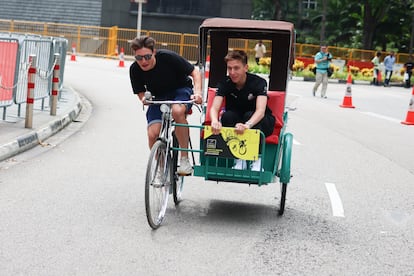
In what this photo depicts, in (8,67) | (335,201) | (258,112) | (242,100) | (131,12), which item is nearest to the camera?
(258,112)

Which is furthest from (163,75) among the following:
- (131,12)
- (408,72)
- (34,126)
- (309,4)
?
(309,4)

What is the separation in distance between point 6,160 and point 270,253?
16.3 feet

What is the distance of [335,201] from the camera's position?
812 cm

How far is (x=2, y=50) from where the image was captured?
12.1m

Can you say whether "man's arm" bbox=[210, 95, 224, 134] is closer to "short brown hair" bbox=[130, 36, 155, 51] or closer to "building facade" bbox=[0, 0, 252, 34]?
"short brown hair" bbox=[130, 36, 155, 51]

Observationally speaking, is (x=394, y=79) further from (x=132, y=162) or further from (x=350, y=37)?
(x=132, y=162)

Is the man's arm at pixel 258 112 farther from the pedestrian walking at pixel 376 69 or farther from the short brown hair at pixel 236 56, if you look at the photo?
the pedestrian walking at pixel 376 69

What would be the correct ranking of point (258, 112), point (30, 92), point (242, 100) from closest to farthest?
point (258, 112) < point (242, 100) < point (30, 92)

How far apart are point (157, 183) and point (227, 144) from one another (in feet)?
2.54

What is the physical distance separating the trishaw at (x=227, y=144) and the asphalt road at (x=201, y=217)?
1.10 ft

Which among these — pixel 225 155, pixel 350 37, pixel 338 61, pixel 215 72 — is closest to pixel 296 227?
pixel 225 155

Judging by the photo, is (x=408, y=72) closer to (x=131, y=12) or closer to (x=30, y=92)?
(x=131, y=12)

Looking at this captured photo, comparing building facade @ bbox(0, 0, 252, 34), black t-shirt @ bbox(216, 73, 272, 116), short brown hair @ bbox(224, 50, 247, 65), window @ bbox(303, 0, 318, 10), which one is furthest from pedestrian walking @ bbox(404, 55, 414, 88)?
window @ bbox(303, 0, 318, 10)

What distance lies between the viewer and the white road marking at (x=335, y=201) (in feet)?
24.7
